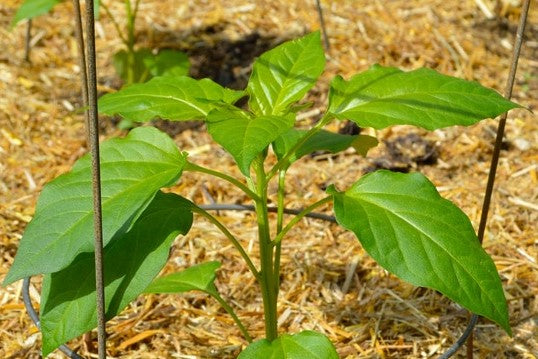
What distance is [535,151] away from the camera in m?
2.64

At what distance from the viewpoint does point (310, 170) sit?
2596 millimetres

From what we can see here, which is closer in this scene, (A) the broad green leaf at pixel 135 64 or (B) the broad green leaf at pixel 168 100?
(B) the broad green leaf at pixel 168 100

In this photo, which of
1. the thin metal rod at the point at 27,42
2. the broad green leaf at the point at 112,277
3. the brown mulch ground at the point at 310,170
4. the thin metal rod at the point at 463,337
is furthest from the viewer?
the thin metal rod at the point at 27,42

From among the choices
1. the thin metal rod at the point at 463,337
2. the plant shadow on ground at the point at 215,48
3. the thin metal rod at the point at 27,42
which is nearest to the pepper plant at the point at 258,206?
the thin metal rod at the point at 463,337

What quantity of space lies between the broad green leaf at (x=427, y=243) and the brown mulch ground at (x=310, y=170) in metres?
0.65

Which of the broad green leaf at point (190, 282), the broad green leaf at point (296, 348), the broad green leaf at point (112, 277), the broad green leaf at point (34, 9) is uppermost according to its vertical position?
the broad green leaf at point (34, 9)

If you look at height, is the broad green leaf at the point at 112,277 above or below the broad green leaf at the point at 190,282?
above

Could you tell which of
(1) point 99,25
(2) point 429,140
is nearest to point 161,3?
(1) point 99,25

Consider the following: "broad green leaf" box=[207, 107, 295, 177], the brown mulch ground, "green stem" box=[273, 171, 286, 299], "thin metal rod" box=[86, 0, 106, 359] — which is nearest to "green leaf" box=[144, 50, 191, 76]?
the brown mulch ground

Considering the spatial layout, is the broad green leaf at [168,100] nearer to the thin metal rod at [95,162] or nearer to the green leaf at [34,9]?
the thin metal rod at [95,162]

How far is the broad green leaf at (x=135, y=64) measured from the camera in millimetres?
2910

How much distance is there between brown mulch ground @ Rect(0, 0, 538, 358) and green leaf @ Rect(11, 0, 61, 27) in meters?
0.43

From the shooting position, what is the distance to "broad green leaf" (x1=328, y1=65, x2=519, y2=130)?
131 cm

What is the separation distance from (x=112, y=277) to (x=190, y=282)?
32cm
